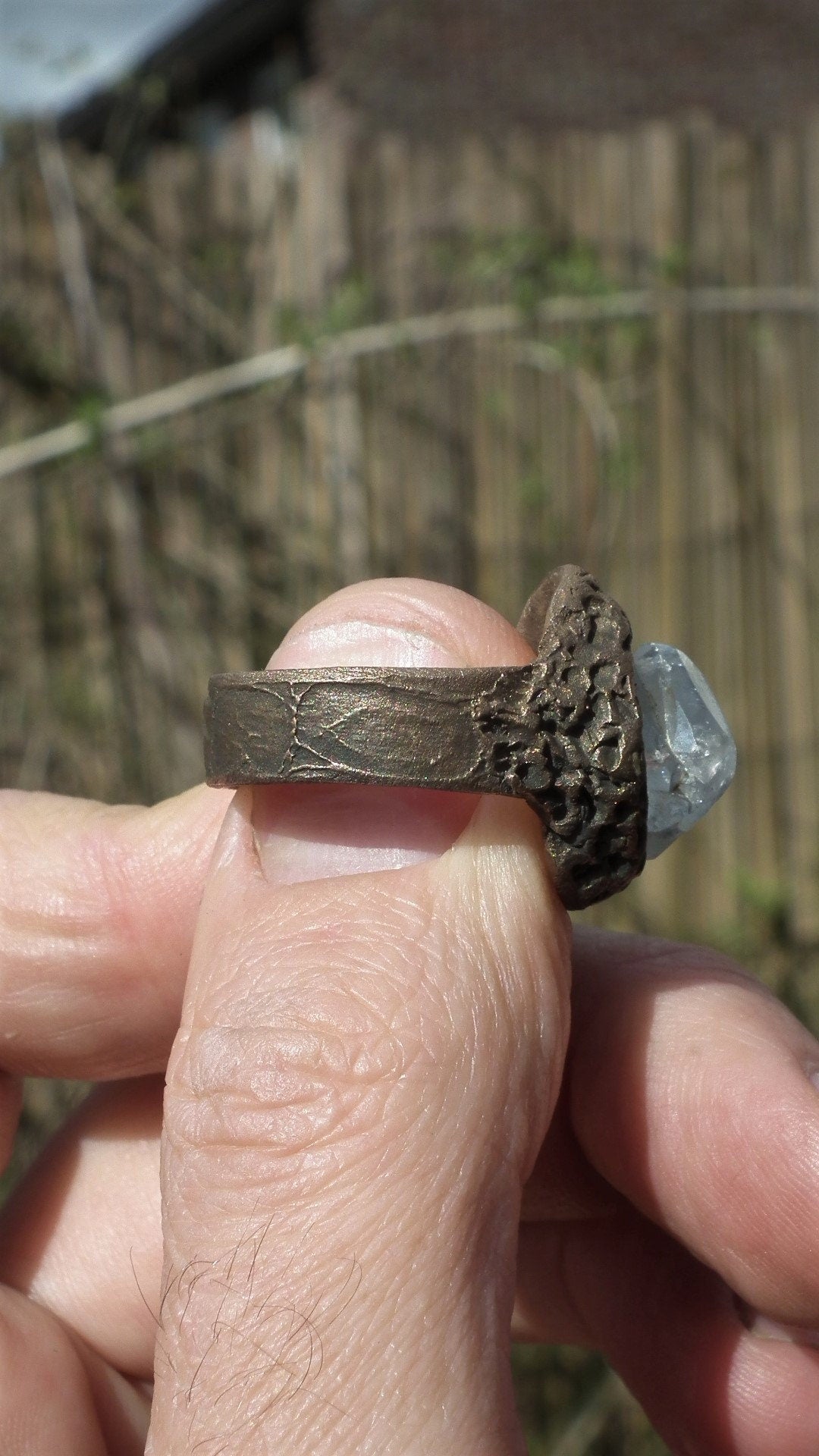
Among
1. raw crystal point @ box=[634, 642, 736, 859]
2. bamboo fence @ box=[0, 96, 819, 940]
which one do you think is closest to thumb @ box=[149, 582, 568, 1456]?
raw crystal point @ box=[634, 642, 736, 859]

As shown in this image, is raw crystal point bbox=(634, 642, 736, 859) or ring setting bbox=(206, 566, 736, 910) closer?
ring setting bbox=(206, 566, 736, 910)

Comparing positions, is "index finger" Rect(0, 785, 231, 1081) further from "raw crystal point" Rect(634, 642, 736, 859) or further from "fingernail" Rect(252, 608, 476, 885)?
"raw crystal point" Rect(634, 642, 736, 859)

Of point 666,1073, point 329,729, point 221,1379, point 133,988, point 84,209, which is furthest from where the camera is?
point 84,209

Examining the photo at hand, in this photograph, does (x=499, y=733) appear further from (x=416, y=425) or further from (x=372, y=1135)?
(x=416, y=425)

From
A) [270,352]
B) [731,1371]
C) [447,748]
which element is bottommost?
[731,1371]

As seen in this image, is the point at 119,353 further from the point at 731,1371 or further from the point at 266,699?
the point at 731,1371

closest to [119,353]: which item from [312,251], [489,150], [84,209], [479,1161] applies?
[84,209]

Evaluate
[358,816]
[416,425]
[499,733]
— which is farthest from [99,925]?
[416,425]
